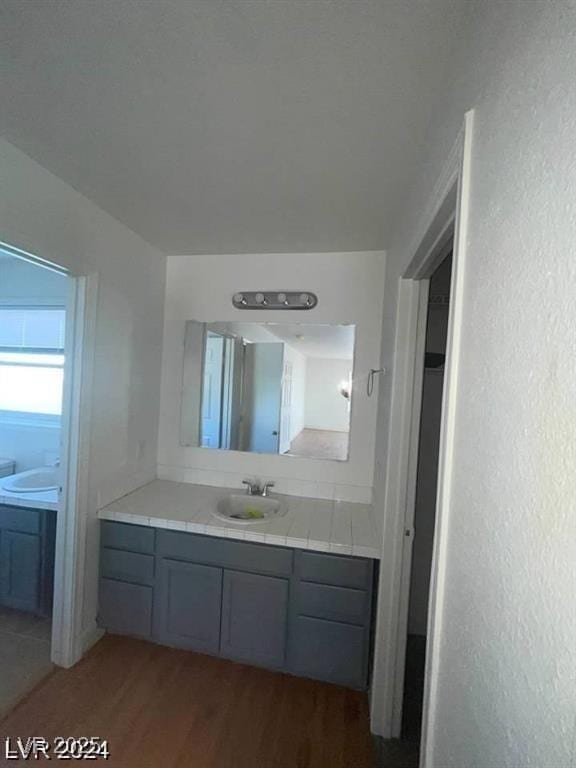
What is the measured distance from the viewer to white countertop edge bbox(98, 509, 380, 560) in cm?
166

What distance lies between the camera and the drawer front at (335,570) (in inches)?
65.9

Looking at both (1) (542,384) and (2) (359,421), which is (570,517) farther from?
(2) (359,421)

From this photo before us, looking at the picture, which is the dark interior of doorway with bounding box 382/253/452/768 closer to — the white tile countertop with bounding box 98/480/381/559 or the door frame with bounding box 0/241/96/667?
the white tile countertop with bounding box 98/480/381/559

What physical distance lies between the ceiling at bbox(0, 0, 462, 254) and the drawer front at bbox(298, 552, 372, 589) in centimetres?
170

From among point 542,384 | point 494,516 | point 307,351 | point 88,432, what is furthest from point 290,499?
point 542,384

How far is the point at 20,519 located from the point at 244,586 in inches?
55.3

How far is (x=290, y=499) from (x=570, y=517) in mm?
2021

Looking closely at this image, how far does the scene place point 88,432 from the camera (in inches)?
70.9

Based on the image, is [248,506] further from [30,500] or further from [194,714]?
[30,500]

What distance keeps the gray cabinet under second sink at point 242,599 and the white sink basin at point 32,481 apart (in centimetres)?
58

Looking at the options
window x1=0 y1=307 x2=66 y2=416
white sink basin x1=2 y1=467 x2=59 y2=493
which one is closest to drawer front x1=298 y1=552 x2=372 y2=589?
white sink basin x1=2 y1=467 x2=59 y2=493

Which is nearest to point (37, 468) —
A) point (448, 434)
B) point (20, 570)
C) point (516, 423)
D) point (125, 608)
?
point (20, 570)

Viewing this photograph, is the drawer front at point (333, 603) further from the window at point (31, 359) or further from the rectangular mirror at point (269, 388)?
the window at point (31, 359)

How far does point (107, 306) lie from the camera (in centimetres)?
190
